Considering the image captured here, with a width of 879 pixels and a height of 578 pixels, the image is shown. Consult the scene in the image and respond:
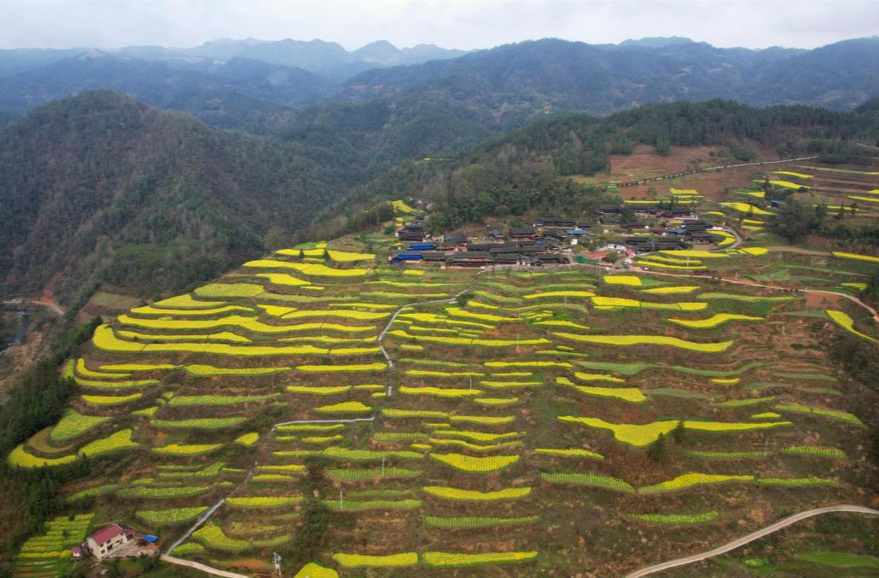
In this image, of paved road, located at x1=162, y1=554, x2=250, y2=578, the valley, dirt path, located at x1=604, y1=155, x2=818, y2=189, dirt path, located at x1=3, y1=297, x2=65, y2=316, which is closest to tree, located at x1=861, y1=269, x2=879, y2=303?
the valley

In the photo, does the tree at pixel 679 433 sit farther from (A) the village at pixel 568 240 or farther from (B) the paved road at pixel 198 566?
(B) the paved road at pixel 198 566

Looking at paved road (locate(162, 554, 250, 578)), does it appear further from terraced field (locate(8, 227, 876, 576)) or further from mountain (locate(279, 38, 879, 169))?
mountain (locate(279, 38, 879, 169))

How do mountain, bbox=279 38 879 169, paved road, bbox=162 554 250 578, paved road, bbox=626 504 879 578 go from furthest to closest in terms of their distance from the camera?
mountain, bbox=279 38 879 169 < paved road, bbox=162 554 250 578 < paved road, bbox=626 504 879 578

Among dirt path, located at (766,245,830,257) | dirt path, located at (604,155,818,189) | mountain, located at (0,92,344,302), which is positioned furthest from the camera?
mountain, located at (0,92,344,302)

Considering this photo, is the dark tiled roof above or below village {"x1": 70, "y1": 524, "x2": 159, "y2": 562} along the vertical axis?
above

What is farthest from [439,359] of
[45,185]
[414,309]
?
[45,185]

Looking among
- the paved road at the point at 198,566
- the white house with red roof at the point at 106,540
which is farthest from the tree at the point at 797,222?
the white house with red roof at the point at 106,540

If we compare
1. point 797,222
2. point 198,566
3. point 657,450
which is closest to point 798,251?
point 797,222
